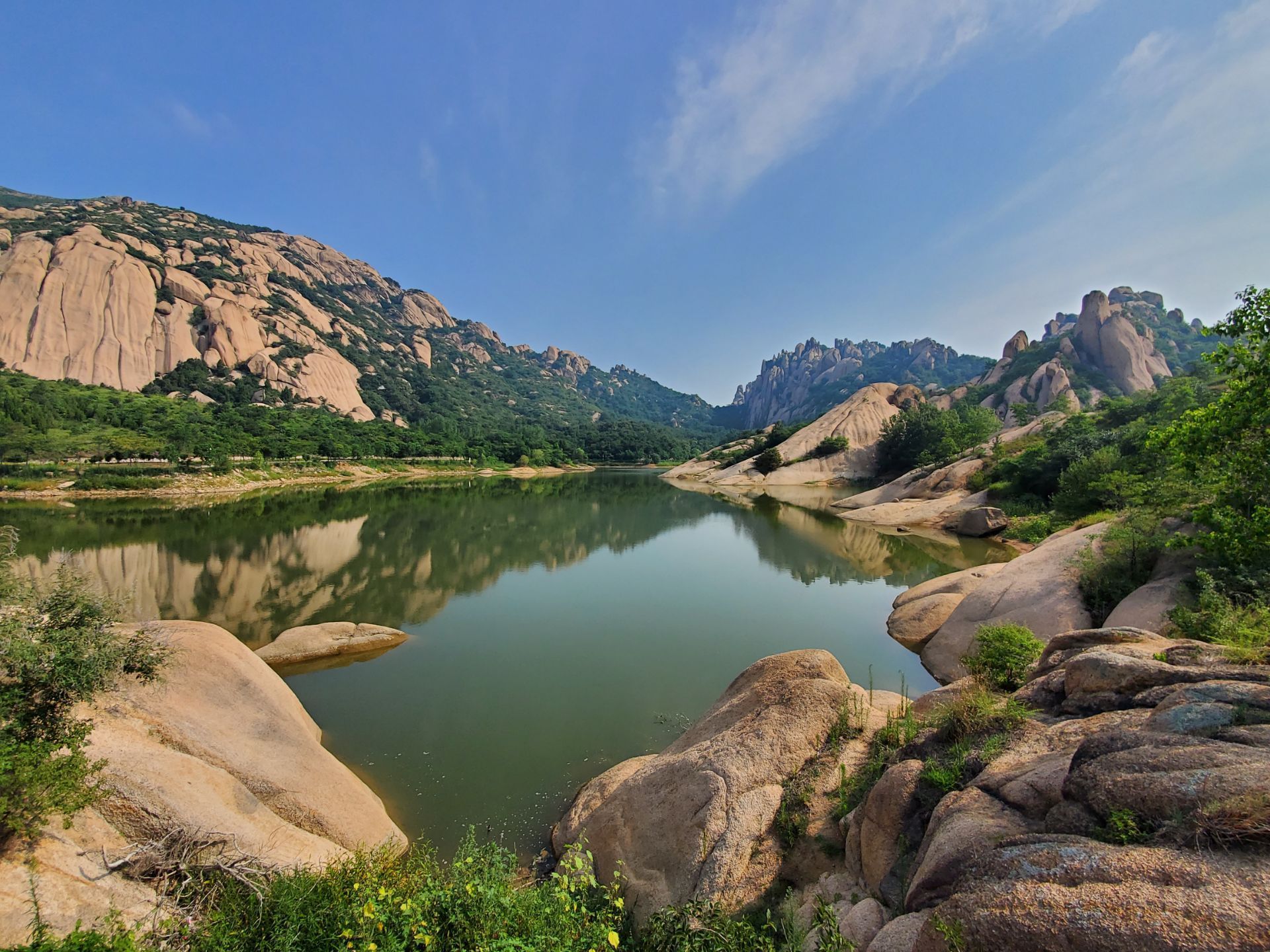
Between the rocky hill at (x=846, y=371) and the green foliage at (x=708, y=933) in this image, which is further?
the rocky hill at (x=846, y=371)

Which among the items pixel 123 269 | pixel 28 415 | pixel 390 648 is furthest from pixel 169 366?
pixel 390 648

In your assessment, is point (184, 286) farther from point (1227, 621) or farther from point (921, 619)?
point (1227, 621)

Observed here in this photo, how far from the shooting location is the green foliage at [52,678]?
4031 millimetres

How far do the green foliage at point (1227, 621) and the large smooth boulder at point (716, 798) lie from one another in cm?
390

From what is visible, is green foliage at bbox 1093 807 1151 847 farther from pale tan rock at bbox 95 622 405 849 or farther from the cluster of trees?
the cluster of trees

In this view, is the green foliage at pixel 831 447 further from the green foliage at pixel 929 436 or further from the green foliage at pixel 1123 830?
the green foliage at pixel 1123 830

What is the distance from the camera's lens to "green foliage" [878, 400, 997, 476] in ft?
163

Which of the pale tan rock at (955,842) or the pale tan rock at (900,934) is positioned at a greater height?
the pale tan rock at (955,842)

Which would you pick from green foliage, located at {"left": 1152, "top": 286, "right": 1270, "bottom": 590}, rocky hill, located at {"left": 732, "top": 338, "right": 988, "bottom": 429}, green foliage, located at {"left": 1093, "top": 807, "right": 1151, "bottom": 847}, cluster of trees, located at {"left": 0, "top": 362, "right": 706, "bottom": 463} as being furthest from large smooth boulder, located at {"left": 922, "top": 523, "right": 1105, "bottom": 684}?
rocky hill, located at {"left": 732, "top": 338, "right": 988, "bottom": 429}

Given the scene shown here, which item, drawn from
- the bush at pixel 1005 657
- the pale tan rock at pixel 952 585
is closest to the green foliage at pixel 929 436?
the pale tan rock at pixel 952 585

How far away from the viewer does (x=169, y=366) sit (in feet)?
277

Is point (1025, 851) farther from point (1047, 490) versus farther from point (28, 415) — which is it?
point (28, 415)

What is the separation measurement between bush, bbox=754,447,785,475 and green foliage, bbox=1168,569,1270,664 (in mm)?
59038

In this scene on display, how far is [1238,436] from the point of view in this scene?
6.50 metres
